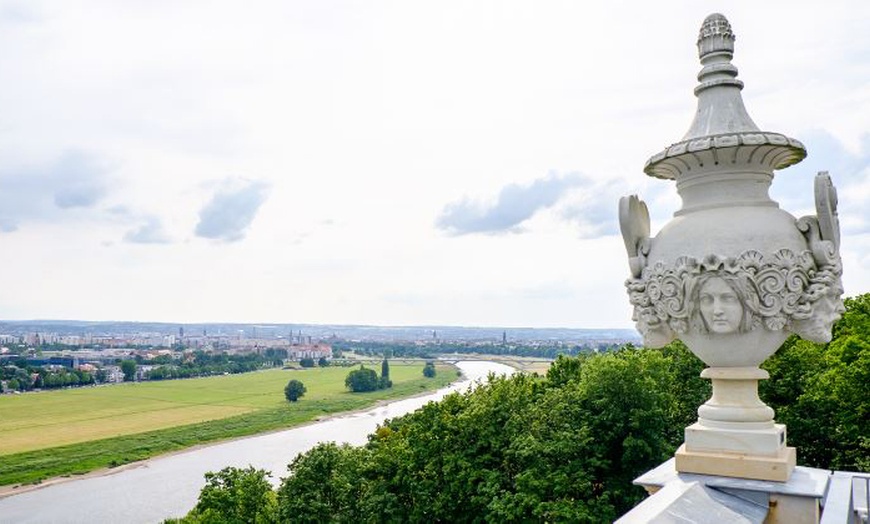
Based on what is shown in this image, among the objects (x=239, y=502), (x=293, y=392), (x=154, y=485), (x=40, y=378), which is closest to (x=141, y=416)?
(x=293, y=392)

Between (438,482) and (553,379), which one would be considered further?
(553,379)

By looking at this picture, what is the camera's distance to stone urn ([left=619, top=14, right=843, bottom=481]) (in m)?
4.80

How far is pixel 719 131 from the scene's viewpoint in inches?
203

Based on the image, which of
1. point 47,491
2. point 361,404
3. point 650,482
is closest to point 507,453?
point 650,482

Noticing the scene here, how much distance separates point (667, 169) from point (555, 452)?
36.4 ft

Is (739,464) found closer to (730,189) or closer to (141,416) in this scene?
(730,189)

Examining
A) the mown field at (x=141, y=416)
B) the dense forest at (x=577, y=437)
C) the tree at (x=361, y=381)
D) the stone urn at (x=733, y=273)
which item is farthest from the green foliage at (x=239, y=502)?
the tree at (x=361, y=381)

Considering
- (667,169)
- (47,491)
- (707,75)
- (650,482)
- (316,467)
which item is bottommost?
(47,491)

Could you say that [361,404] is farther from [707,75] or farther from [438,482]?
[707,75]

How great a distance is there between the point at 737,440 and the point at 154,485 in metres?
51.8

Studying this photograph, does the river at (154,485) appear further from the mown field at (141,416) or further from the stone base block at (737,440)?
the stone base block at (737,440)

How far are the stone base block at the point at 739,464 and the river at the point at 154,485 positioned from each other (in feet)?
87.0

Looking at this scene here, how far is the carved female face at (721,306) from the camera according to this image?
482cm

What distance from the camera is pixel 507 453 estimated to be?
16.4 m
